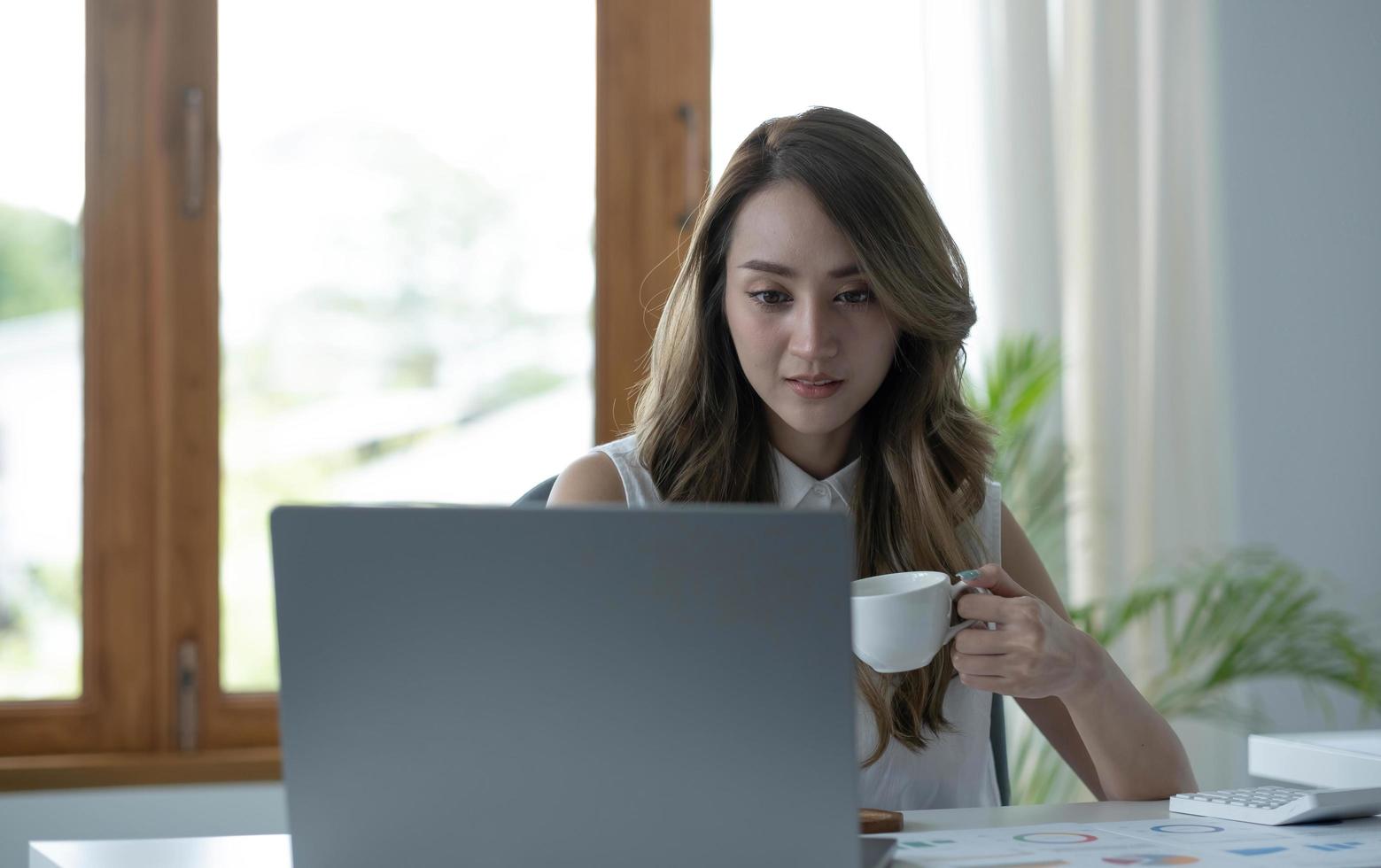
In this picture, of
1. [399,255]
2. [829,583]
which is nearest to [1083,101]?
[399,255]

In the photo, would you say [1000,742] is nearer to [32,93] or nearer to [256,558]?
[256,558]

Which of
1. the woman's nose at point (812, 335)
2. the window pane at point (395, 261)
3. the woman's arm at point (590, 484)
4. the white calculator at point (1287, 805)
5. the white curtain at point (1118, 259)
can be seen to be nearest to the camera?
the white calculator at point (1287, 805)

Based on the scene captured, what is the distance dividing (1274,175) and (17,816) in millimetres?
2780

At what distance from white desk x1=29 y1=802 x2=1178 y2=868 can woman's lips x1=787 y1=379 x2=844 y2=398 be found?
472 millimetres

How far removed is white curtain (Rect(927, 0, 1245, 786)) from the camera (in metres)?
2.70

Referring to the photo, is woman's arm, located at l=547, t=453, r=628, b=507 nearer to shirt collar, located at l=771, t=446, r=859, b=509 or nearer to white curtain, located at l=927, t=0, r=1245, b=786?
shirt collar, located at l=771, t=446, r=859, b=509

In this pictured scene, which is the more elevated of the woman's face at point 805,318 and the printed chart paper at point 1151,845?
the woman's face at point 805,318

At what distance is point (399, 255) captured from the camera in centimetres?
268

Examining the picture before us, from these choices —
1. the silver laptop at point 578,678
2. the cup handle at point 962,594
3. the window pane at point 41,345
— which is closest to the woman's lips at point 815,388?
the cup handle at point 962,594

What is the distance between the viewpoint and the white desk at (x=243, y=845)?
0.98m

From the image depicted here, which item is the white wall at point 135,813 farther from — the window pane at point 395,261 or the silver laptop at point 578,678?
the silver laptop at point 578,678

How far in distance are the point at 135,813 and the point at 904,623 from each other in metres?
1.92

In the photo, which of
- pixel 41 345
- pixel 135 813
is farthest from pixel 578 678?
pixel 41 345

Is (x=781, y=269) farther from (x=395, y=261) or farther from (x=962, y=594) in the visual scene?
(x=395, y=261)
